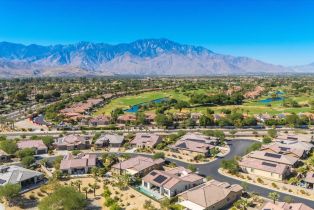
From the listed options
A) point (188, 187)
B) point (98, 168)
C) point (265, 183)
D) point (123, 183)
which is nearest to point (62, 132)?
point (98, 168)

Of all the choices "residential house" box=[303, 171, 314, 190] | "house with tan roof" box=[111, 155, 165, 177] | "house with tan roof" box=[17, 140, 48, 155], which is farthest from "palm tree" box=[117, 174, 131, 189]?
"residential house" box=[303, 171, 314, 190]

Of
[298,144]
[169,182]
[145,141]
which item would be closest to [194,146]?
[145,141]

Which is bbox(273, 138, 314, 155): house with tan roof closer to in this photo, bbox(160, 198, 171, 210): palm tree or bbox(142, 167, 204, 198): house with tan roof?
bbox(142, 167, 204, 198): house with tan roof

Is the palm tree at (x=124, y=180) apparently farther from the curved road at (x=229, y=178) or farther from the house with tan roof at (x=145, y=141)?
the house with tan roof at (x=145, y=141)

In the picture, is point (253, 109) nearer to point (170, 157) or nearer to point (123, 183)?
point (170, 157)

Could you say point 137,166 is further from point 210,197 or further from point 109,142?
point 109,142
